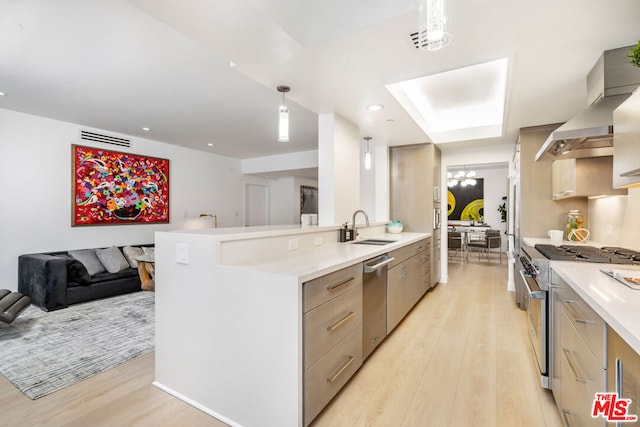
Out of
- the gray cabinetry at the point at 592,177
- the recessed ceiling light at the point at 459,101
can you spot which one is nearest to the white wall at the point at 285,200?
the recessed ceiling light at the point at 459,101

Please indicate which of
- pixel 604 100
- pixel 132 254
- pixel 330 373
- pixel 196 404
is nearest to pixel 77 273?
pixel 132 254

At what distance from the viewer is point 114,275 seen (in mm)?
4281

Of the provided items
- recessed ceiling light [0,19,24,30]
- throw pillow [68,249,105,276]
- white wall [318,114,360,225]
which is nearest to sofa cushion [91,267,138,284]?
throw pillow [68,249,105,276]

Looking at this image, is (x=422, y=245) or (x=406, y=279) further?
(x=422, y=245)

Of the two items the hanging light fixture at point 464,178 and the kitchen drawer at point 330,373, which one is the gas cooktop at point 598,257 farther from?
the hanging light fixture at point 464,178

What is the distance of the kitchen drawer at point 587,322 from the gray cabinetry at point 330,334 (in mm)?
1165

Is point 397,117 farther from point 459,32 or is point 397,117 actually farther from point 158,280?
point 158,280

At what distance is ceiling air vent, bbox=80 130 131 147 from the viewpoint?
4648mm

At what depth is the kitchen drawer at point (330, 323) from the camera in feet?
5.08

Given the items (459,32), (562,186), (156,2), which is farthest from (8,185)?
(562,186)

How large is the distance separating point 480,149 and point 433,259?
1976mm

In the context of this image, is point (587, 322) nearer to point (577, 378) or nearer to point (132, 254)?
point (577, 378)

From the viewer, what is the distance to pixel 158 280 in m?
2.00

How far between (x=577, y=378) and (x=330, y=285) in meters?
1.23
